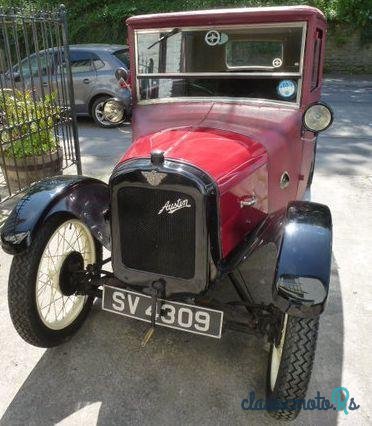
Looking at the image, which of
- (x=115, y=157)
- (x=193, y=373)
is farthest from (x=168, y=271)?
(x=115, y=157)

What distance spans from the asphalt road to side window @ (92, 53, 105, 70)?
5.92m

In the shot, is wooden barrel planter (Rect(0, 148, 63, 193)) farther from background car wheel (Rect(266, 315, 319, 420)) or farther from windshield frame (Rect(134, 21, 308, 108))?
background car wheel (Rect(266, 315, 319, 420))

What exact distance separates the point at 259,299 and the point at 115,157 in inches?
153

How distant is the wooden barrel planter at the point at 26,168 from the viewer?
4.70m

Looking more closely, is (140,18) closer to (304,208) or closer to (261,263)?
(304,208)

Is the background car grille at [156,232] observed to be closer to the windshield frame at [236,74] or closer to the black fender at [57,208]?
the black fender at [57,208]

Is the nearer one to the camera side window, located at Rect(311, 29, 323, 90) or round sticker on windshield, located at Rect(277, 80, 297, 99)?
round sticker on windshield, located at Rect(277, 80, 297, 99)

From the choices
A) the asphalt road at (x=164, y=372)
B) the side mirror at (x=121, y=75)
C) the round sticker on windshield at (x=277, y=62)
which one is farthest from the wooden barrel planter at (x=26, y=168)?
the round sticker on windshield at (x=277, y=62)

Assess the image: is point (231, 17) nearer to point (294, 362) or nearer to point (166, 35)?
point (166, 35)

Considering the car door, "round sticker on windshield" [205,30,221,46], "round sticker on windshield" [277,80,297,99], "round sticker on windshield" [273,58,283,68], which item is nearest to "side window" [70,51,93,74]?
the car door

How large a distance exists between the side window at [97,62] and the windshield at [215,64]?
5468mm

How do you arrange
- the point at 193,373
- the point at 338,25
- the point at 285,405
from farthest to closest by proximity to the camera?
the point at 338,25 < the point at 193,373 < the point at 285,405

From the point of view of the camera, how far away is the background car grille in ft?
6.93

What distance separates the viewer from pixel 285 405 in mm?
1995
